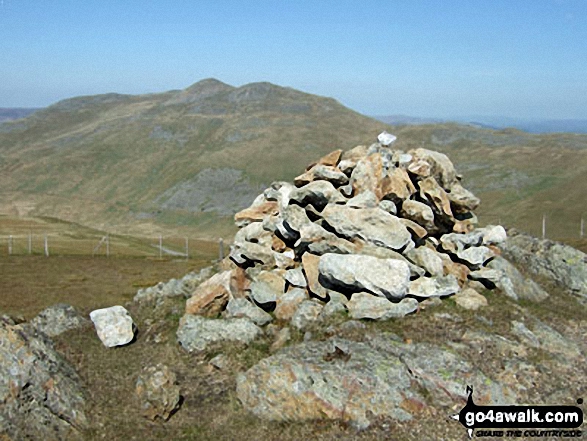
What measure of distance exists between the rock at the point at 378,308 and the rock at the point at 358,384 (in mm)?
2492

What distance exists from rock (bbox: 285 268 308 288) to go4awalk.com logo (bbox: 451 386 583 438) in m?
9.38

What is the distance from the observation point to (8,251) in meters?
82.2

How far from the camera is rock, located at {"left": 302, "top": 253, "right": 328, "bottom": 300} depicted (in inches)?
922

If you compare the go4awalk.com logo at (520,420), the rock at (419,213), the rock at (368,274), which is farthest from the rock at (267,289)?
the go4awalk.com logo at (520,420)

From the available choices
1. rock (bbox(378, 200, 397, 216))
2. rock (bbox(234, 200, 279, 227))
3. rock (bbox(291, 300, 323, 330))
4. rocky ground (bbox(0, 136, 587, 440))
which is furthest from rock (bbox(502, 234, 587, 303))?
rock (bbox(291, 300, 323, 330))

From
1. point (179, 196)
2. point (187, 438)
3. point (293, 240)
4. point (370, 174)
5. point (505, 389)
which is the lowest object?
point (179, 196)

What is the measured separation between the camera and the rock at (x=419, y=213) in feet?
84.9

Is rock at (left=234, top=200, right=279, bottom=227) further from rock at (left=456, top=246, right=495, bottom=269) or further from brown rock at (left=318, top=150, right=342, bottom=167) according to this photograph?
rock at (left=456, top=246, right=495, bottom=269)

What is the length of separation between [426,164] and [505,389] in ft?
45.9

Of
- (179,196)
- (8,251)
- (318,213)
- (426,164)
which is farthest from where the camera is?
(179,196)

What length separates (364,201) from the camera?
2522 centimetres

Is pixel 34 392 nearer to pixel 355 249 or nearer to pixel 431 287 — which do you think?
pixel 355 249

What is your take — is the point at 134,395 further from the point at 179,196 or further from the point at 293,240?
the point at 179,196

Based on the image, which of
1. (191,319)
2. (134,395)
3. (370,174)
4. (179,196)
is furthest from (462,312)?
(179,196)
